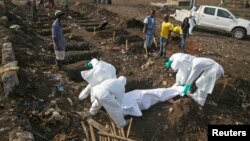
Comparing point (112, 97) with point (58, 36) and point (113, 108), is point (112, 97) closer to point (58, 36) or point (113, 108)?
point (113, 108)

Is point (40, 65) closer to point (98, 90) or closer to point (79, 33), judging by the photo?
point (98, 90)

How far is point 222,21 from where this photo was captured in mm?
16594

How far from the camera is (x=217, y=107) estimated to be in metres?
8.41

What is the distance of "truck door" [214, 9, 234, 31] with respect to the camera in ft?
54.1

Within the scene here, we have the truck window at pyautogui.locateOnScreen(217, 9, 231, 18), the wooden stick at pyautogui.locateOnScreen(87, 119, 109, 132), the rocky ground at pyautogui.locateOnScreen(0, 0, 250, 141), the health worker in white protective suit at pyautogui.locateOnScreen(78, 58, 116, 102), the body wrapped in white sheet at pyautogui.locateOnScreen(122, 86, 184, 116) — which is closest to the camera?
the wooden stick at pyautogui.locateOnScreen(87, 119, 109, 132)

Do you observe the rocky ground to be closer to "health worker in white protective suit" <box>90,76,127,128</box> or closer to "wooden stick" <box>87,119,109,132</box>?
"wooden stick" <box>87,119,109,132</box>

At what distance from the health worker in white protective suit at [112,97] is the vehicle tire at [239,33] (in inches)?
430

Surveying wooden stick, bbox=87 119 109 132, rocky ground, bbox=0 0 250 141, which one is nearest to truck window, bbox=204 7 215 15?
rocky ground, bbox=0 0 250 141

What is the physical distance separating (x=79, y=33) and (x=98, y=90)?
8.67 meters

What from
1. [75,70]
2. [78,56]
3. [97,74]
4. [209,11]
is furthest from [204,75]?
[209,11]

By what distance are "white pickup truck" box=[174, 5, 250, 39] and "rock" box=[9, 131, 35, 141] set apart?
1300cm

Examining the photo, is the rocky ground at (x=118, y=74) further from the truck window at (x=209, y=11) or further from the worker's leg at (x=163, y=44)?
the truck window at (x=209, y=11)

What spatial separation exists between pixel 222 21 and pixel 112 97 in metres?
11.3

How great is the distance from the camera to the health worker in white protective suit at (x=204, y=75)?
802 cm
